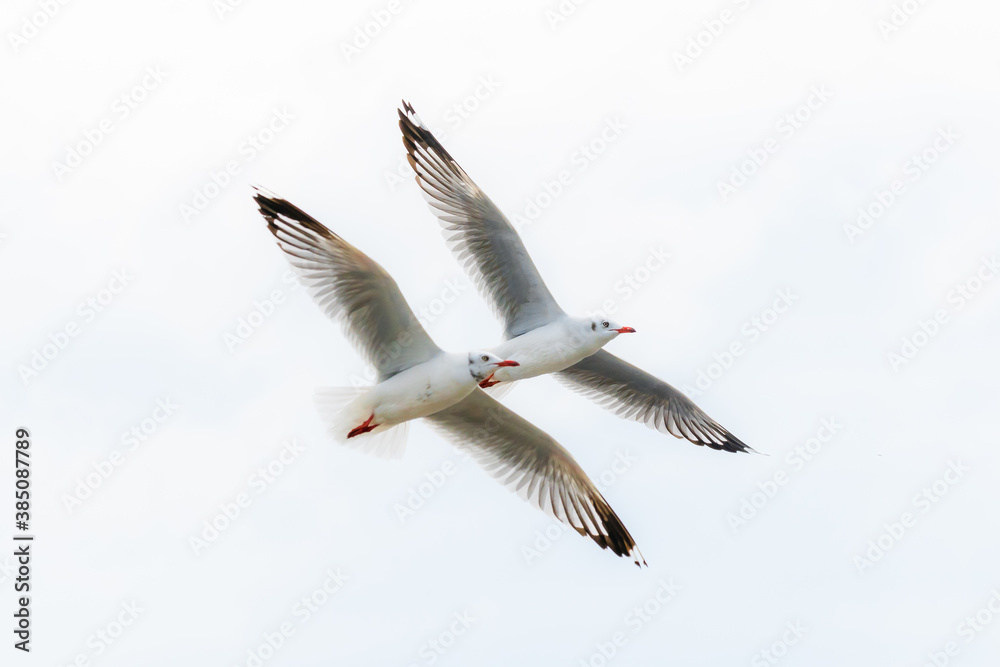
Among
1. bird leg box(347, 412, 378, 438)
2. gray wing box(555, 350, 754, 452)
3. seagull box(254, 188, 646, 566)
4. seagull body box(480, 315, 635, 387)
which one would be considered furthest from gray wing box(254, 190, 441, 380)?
gray wing box(555, 350, 754, 452)

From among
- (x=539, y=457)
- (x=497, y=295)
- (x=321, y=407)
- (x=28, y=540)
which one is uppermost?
(x=497, y=295)

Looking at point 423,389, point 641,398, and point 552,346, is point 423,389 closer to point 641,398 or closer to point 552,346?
point 552,346

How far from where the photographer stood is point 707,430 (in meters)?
14.2

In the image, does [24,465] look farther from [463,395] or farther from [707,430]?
[707,430]

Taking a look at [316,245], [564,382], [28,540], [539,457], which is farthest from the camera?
[564,382]

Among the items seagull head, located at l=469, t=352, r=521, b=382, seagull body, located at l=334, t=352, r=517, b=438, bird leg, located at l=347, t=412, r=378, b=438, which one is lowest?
bird leg, located at l=347, t=412, r=378, b=438

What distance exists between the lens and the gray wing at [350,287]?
1060cm

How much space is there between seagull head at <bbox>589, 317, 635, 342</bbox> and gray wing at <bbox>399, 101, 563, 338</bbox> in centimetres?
39

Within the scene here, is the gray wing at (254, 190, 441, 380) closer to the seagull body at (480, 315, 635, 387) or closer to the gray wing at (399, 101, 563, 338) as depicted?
the seagull body at (480, 315, 635, 387)

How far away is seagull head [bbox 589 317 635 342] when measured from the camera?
11781mm

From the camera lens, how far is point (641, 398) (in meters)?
13.8

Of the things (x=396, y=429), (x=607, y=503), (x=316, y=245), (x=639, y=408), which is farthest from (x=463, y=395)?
(x=639, y=408)

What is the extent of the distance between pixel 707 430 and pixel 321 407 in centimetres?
479

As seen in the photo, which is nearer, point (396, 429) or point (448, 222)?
point (396, 429)
